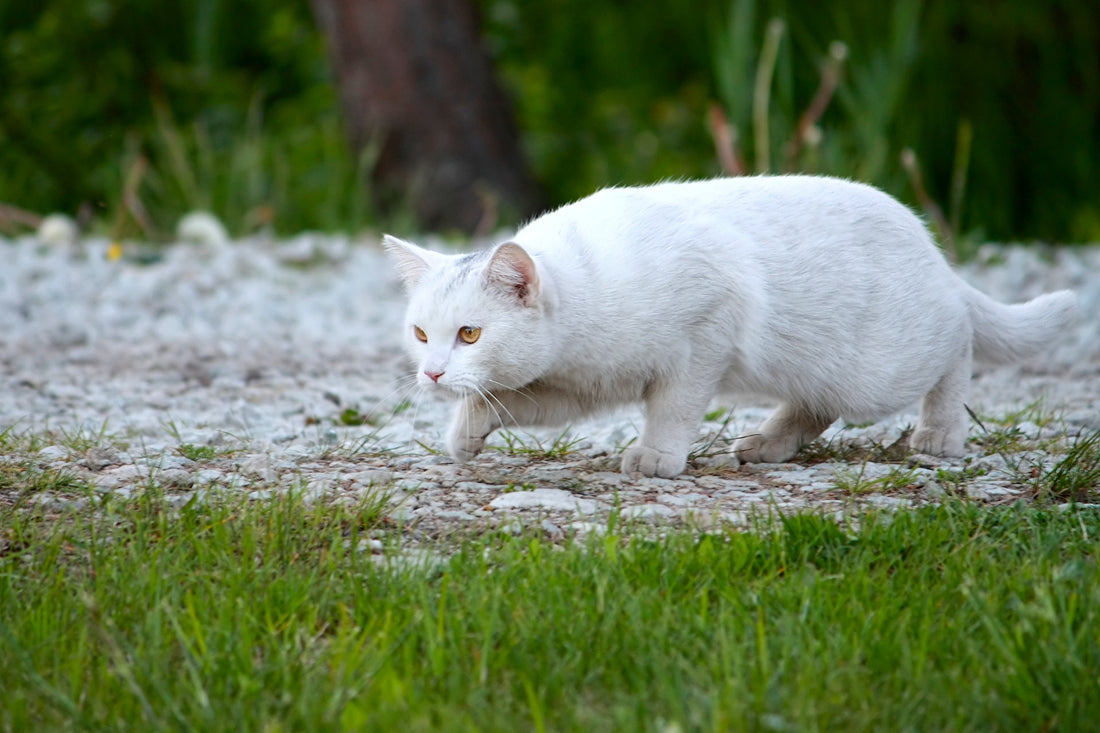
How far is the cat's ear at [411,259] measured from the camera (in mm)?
3326

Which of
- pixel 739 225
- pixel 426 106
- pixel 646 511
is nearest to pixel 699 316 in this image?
pixel 739 225

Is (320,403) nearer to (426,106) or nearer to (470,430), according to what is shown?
(470,430)

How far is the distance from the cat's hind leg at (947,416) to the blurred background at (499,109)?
122 inches

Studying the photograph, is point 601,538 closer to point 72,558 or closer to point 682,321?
point 682,321

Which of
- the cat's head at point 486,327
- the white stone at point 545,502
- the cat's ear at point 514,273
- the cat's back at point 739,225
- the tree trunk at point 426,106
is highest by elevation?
the tree trunk at point 426,106

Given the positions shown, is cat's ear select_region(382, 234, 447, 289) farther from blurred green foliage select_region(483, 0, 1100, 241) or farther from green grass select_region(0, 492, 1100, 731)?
blurred green foliage select_region(483, 0, 1100, 241)

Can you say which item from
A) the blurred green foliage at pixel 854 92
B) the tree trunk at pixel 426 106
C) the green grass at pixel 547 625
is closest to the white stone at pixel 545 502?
the green grass at pixel 547 625

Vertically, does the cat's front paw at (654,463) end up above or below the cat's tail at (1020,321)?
below

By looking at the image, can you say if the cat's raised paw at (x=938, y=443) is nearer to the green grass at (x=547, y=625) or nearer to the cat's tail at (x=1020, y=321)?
the cat's tail at (x=1020, y=321)

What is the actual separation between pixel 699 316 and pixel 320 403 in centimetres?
172

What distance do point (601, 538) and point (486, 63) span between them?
619cm

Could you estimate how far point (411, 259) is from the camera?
3.35m

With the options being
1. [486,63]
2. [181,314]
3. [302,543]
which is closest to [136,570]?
[302,543]

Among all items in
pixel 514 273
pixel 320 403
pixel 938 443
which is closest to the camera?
pixel 514 273
